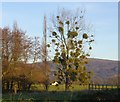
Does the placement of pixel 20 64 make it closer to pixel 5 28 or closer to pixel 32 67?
pixel 32 67

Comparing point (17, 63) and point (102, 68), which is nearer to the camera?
point (17, 63)

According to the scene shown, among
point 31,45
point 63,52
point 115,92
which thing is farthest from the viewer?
point 31,45

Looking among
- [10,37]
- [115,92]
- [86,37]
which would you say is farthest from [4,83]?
[115,92]

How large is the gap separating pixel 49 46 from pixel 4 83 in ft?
18.7

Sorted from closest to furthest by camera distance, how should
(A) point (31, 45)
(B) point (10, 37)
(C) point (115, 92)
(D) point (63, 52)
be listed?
1. (C) point (115, 92)
2. (D) point (63, 52)
3. (B) point (10, 37)
4. (A) point (31, 45)

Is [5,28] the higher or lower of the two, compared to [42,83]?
higher

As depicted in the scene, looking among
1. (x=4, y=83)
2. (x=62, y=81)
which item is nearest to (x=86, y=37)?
(x=62, y=81)

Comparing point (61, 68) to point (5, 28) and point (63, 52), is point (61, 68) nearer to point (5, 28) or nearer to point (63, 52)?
point (63, 52)

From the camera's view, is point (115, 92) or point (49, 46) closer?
point (115, 92)

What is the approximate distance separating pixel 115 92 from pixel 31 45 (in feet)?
74.0

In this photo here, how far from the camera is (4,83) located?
28.5 m

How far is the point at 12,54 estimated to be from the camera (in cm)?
2930

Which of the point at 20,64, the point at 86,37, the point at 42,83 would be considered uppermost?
the point at 86,37

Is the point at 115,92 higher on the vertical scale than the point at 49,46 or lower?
lower
